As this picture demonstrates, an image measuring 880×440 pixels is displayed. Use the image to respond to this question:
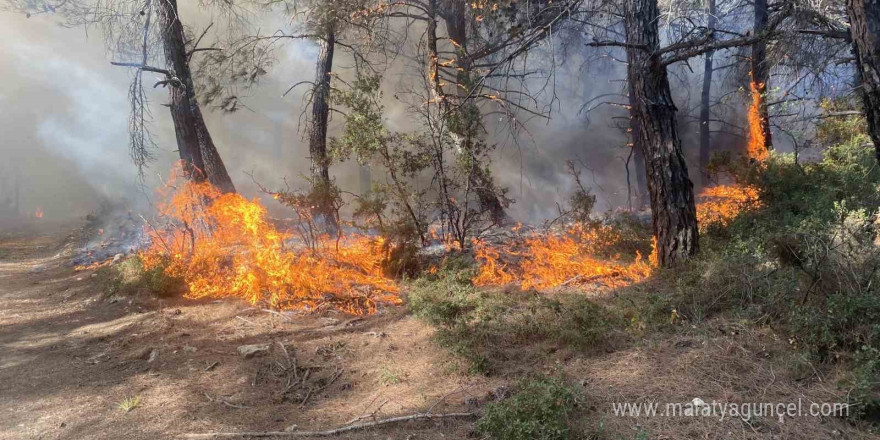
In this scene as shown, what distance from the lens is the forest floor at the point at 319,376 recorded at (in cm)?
347

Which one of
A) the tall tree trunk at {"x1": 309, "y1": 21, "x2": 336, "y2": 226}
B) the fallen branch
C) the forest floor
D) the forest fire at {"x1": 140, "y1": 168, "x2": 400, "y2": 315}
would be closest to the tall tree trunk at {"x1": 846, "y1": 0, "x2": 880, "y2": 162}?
the forest floor

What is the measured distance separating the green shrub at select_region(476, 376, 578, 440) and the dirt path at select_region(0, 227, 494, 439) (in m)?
0.37

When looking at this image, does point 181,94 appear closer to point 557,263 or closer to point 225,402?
point 225,402

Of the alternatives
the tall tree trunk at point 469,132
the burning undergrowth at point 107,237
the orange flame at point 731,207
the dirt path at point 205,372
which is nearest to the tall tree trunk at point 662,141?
the orange flame at point 731,207

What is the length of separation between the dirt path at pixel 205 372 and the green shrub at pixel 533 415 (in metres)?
0.37

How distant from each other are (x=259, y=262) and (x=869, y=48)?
25.6 ft

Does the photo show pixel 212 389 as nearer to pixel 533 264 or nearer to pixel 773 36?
pixel 533 264

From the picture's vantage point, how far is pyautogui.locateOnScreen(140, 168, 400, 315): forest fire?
751 centimetres

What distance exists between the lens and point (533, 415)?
324 centimetres

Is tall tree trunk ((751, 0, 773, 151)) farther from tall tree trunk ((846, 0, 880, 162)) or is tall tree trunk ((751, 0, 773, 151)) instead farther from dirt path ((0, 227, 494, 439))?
dirt path ((0, 227, 494, 439))

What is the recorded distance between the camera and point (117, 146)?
65.0ft

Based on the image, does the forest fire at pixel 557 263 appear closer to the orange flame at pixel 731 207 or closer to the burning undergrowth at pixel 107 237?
the orange flame at pixel 731 207

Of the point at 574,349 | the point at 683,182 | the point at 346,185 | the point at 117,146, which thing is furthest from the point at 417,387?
the point at 117,146

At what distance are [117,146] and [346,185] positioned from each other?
9232 millimetres
